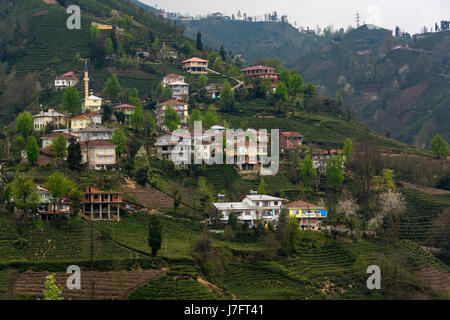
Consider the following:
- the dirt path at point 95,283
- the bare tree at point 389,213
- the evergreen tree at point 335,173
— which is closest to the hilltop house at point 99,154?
the dirt path at point 95,283

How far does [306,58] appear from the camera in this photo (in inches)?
6781

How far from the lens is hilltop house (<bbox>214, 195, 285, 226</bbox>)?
187 ft

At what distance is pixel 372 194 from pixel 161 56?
150 ft

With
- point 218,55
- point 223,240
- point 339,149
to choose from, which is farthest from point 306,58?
point 223,240

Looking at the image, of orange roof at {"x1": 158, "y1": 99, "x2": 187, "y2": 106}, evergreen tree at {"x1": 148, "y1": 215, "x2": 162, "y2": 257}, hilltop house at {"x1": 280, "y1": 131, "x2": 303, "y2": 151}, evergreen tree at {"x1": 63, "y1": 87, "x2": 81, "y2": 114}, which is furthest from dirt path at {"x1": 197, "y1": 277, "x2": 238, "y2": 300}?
orange roof at {"x1": 158, "y1": 99, "x2": 187, "y2": 106}

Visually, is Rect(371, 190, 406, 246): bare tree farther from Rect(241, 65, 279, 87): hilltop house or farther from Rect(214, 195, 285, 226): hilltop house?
Rect(241, 65, 279, 87): hilltop house

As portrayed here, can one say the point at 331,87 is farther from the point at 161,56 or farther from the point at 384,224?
the point at 384,224

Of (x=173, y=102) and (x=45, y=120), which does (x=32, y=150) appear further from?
(x=173, y=102)

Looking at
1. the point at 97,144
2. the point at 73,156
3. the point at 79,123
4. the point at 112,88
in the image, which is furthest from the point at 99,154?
the point at 112,88

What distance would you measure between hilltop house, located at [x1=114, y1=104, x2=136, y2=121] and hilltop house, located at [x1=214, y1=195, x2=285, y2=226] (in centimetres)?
2121

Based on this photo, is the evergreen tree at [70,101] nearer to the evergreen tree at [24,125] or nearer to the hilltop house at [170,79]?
the evergreen tree at [24,125]

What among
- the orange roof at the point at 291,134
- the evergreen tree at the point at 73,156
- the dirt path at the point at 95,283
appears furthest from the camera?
the orange roof at the point at 291,134

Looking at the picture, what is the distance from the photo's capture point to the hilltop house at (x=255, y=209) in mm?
56875

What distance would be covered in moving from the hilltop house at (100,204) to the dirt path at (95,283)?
9.17m
